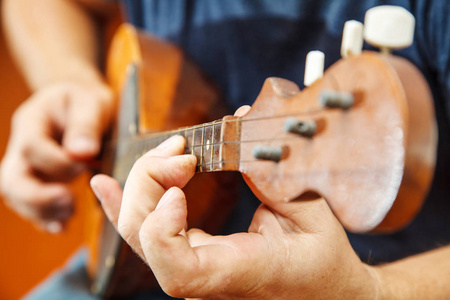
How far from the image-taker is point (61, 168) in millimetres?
635

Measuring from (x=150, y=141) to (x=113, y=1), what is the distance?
689mm

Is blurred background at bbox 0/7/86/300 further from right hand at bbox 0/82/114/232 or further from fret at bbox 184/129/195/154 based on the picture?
fret at bbox 184/129/195/154

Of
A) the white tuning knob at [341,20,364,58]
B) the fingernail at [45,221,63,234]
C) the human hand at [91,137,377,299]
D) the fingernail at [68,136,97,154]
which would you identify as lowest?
the fingernail at [45,221,63,234]

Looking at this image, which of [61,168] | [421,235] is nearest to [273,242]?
[421,235]

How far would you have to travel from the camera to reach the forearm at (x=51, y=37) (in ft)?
2.69

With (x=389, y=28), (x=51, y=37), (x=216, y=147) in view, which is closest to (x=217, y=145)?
(x=216, y=147)

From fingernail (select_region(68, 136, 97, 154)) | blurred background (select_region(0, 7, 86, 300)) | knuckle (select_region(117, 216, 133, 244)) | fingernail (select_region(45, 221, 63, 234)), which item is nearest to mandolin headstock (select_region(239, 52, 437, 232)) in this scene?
knuckle (select_region(117, 216, 133, 244))

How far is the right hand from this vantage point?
61cm

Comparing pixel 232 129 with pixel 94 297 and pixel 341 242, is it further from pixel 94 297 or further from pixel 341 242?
pixel 94 297

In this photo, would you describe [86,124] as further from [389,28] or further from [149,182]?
[389,28]

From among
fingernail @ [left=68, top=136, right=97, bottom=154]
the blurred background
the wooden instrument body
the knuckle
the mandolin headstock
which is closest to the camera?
the mandolin headstock

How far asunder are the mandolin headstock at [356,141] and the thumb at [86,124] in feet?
1.43

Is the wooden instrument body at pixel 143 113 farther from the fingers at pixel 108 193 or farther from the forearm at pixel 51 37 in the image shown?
the forearm at pixel 51 37

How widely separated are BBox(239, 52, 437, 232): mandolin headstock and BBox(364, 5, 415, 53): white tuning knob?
0.04ft
